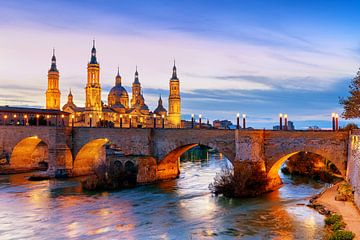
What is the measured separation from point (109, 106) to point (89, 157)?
62.0 m

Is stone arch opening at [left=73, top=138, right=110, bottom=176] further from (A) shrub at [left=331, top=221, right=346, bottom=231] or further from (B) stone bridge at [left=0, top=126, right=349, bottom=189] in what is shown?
(A) shrub at [left=331, top=221, right=346, bottom=231]

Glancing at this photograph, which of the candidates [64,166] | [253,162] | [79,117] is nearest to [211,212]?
[253,162]

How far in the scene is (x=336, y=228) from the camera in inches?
734

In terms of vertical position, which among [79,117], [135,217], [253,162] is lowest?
[135,217]

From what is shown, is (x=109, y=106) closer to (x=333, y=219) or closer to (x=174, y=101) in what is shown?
(x=174, y=101)

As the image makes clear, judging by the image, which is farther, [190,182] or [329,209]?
[190,182]

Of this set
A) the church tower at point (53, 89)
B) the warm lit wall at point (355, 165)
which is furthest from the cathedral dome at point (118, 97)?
the warm lit wall at point (355, 165)

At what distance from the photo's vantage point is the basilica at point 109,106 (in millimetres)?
92062

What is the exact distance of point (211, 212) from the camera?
24891 mm

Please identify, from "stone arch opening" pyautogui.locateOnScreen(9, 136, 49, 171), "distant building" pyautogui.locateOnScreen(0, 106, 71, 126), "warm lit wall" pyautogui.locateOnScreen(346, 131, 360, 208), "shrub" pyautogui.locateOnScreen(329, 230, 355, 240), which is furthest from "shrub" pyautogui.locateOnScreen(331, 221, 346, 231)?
"distant building" pyautogui.locateOnScreen(0, 106, 71, 126)

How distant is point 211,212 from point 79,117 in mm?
76838

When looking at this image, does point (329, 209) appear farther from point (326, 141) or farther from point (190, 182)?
point (190, 182)

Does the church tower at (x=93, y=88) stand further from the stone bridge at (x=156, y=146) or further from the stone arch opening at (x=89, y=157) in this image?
the stone arch opening at (x=89, y=157)

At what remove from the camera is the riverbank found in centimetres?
1861
